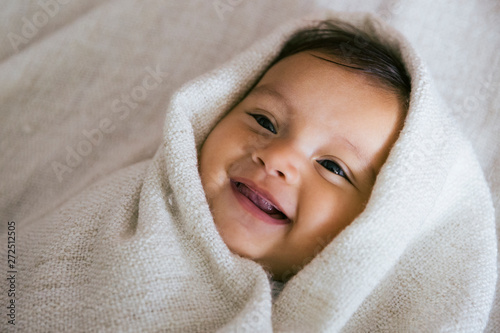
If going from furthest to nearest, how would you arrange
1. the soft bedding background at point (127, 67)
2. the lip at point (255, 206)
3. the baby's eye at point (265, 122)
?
the soft bedding background at point (127, 67), the baby's eye at point (265, 122), the lip at point (255, 206)

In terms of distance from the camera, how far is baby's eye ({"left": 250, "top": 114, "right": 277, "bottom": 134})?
0.97 m

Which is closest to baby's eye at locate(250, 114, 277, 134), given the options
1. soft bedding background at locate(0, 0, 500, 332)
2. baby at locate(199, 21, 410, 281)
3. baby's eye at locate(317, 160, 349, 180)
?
baby at locate(199, 21, 410, 281)

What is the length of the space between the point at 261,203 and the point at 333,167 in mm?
182

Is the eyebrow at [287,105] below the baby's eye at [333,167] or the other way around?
the other way around

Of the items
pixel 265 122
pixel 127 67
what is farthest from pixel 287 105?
pixel 127 67

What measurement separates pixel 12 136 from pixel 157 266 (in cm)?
74

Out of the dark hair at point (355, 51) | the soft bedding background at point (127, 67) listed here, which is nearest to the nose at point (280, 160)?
the dark hair at point (355, 51)

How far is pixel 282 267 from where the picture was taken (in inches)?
36.8

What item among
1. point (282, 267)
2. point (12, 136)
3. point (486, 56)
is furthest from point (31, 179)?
point (486, 56)

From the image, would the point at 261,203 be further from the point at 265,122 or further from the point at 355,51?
the point at 355,51

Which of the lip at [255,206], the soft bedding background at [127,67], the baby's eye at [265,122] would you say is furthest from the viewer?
the soft bedding background at [127,67]

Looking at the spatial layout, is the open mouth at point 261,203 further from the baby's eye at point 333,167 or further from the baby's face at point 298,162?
the baby's eye at point 333,167

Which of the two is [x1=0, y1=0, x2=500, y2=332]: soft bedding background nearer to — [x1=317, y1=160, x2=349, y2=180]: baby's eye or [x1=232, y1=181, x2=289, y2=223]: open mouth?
[x1=232, y1=181, x2=289, y2=223]: open mouth

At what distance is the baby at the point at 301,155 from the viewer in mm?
868
